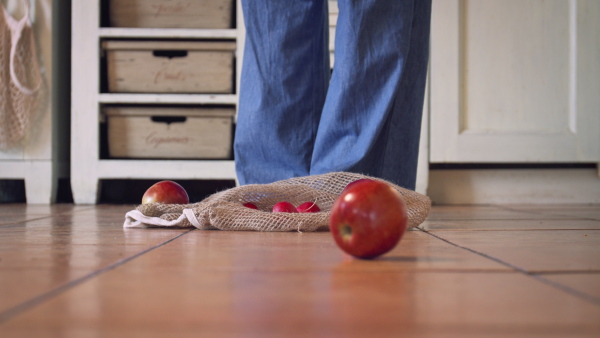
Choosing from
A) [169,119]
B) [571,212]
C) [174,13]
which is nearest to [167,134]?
[169,119]

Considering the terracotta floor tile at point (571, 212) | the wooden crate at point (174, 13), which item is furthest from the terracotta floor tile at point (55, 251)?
the wooden crate at point (174, 13)

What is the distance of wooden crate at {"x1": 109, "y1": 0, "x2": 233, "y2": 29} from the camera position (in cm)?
213

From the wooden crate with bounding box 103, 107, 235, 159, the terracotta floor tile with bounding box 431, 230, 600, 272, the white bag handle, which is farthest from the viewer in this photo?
the wooden crate with bounding box 103, 107, 235, 159

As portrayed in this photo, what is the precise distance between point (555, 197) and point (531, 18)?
2.24 ft

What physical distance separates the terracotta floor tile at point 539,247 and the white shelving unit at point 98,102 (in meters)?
1.34

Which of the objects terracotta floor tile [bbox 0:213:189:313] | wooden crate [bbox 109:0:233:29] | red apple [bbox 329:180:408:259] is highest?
wooden crate [bbox 109:0:233:29]

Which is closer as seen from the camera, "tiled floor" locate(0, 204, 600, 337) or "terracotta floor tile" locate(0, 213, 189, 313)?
"tiled floor" locate(0, 204, 600, 337)

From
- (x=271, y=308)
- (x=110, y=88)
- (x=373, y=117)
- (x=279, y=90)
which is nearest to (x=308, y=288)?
(x=271, y=308)

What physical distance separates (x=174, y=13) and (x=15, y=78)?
622 millimetres

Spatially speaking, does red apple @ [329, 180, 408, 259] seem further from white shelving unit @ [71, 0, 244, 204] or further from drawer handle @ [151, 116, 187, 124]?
drawer handle @ [151, 116, 187, 124]

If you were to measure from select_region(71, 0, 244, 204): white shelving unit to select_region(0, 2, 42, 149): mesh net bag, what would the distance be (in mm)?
157

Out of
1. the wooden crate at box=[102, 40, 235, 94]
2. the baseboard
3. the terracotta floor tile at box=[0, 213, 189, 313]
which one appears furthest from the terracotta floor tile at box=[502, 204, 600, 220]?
the wooden crate at box=[102, 40, 235, 94]

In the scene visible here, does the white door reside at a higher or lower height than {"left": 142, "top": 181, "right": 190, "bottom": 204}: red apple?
higher

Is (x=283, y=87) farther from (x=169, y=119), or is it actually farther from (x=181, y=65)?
(x=169, y=119)
